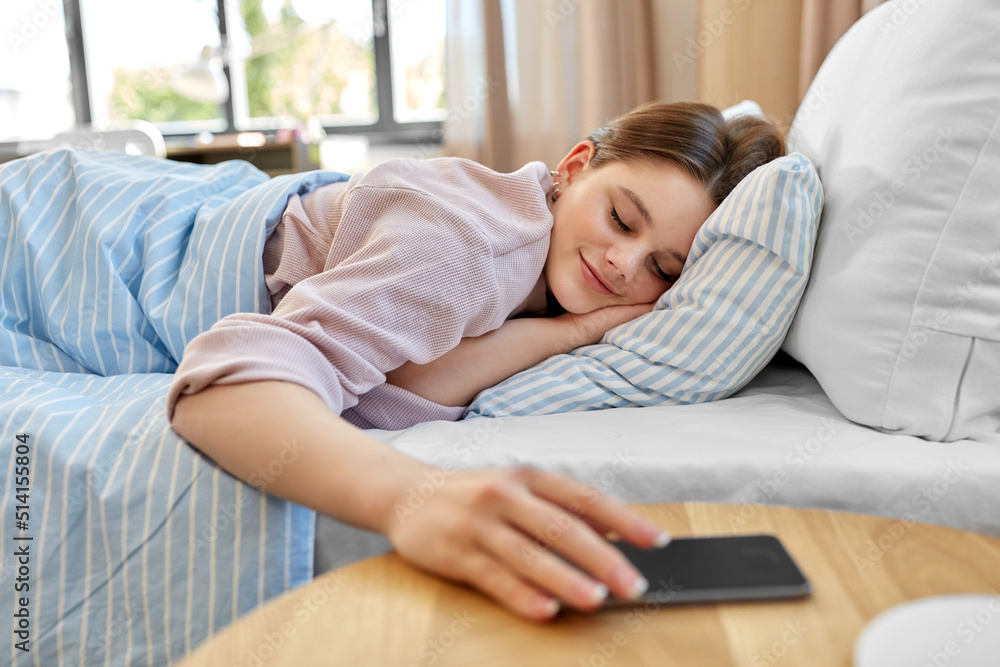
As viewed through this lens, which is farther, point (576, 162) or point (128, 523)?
point (576, 162)

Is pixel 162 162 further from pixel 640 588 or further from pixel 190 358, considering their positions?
pixel 640 588

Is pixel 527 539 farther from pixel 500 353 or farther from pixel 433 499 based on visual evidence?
pixel 500 353

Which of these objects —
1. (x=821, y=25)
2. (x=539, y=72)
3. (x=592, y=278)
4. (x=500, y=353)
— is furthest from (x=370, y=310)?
(x=539, y=72)

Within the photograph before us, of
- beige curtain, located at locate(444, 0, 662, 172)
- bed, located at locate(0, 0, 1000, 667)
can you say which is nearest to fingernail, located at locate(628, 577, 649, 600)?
bed, located at locate(0, 0, 1000, 667)

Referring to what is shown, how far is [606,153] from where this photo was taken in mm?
1039

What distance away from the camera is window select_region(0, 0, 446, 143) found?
3.42 metres

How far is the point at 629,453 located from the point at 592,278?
1.12ft

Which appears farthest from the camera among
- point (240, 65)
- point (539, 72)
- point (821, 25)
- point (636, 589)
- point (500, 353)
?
point (240, 65)

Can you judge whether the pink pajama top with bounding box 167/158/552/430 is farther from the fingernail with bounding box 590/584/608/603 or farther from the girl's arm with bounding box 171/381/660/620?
the fingernail with bounding box 590/584/608/603

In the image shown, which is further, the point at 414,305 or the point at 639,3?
the point at 639,3

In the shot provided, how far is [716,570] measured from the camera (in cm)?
44

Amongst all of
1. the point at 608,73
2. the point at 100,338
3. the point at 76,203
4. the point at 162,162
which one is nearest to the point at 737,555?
the point at 100,338

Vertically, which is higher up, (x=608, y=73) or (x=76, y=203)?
(x=608, y=73)

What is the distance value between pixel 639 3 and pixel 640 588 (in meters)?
2.59
